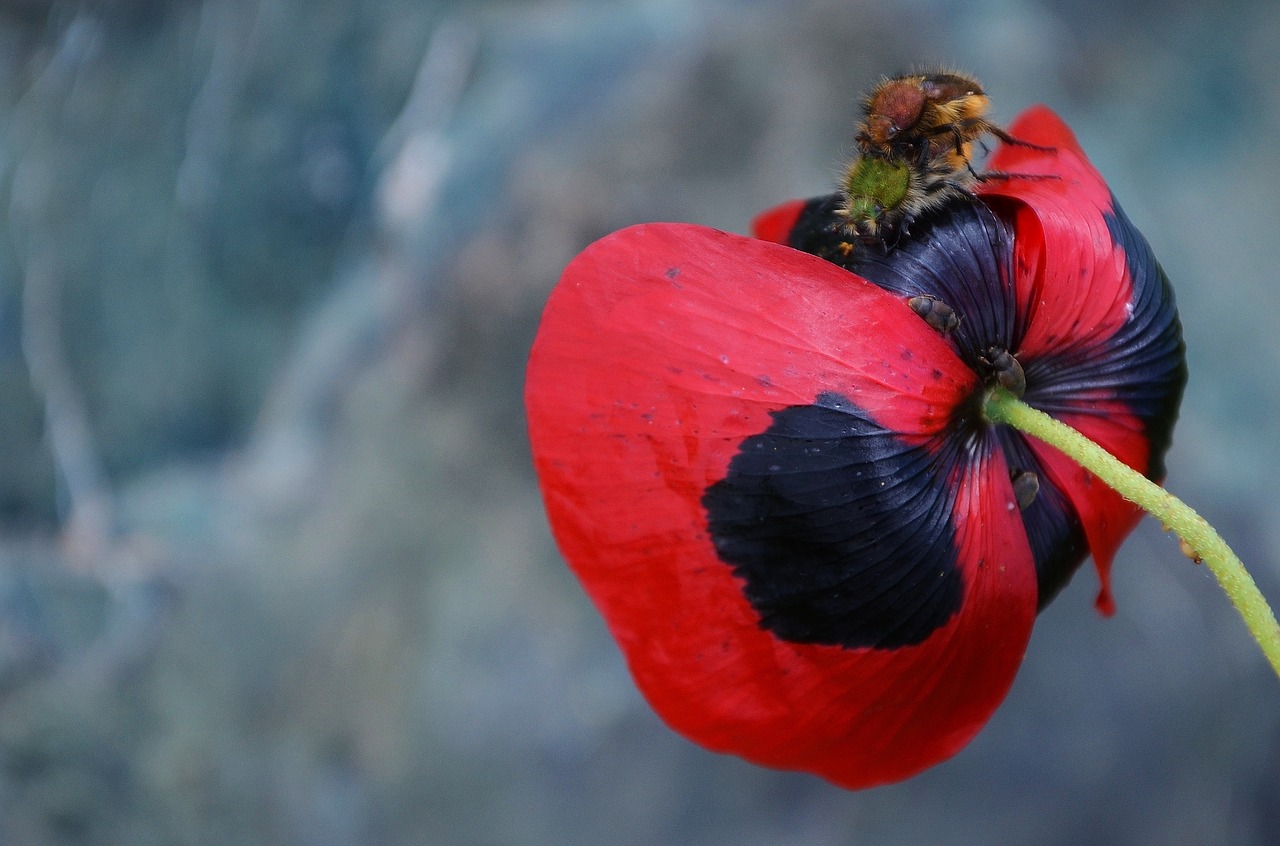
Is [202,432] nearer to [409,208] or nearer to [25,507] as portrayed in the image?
[25,507]

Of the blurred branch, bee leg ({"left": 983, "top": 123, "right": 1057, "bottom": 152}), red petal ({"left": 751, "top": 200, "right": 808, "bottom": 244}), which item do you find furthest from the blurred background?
bee leg ({"left": 983, "top": 123, "right": 1057, "bottom": 152})

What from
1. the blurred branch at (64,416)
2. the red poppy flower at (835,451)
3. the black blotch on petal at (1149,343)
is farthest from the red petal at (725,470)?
the blurred branch at (64,416)

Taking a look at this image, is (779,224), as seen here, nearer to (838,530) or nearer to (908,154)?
(908,154)

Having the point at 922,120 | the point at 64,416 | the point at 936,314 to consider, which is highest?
the point at 922,120

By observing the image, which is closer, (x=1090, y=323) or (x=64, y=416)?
(x=1090, y=323)

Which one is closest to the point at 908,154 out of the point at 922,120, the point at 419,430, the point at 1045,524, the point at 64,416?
the point at 922,120

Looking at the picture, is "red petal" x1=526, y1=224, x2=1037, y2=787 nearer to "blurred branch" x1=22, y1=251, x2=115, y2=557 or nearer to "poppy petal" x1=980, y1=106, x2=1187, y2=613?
"poppy petal" x1=980, y1=106, x2=1187, y2=613
